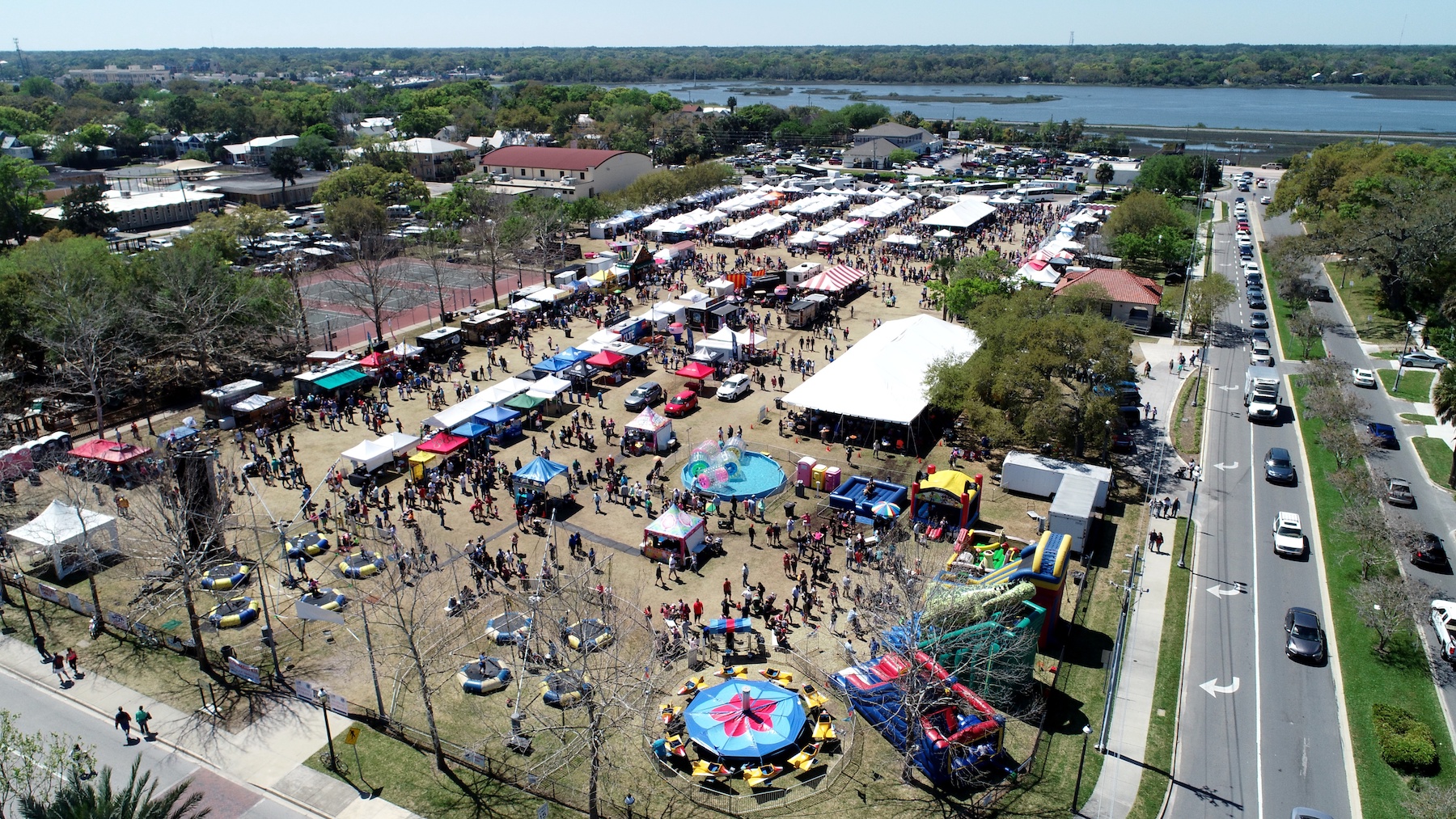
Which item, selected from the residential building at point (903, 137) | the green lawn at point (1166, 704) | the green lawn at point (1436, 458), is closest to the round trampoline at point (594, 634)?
the green lawn at point (1166, 704)

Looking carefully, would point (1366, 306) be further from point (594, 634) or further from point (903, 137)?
point (903, 137)

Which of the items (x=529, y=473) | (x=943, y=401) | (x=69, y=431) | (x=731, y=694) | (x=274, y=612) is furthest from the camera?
(x=69, y=431)

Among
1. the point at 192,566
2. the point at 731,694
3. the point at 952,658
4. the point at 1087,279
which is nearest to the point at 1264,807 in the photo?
the point at 952,658

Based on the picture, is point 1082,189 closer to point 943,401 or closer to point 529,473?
point 943,401

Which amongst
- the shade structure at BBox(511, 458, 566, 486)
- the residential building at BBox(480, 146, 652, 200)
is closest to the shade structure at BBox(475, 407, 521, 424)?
the shade structure at BBox(511, 458, 566, 486)

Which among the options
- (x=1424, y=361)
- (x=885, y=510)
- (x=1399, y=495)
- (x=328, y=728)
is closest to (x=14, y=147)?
(x=328, y=728)

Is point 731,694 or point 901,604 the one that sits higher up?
point 901,604

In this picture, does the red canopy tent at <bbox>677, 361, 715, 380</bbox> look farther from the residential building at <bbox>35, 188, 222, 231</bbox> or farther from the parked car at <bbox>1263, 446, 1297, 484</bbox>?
the residential building at <bbox>35, 188, 222, 231</bbox>

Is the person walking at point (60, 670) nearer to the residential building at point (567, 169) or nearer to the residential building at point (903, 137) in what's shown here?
the residential building at point (567, 169)
